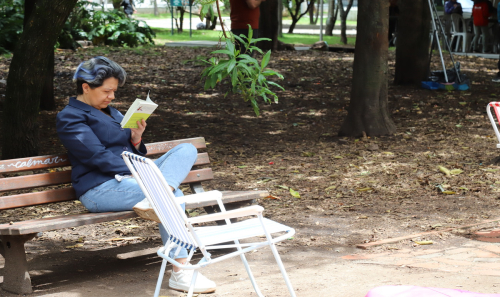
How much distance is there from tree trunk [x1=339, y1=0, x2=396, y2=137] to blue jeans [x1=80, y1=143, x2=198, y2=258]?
194 inches

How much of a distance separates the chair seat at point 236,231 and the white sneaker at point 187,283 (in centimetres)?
56

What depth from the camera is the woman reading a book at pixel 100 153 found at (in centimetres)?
400

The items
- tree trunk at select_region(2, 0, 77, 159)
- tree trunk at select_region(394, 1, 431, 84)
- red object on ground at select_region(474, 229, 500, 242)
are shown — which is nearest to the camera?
red object on ground at select_region(474, 229, 500, 242)

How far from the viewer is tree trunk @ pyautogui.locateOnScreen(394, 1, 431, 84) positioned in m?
12.0

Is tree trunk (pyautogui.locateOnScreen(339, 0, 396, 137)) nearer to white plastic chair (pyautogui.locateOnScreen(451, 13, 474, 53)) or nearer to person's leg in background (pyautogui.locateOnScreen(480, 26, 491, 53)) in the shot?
person's leg in background (pyautogui.locateOnScreen(480, 26, 491, 53))

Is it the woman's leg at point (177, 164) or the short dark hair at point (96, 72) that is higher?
the short dark hair at point (96, 72)

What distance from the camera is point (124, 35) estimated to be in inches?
725

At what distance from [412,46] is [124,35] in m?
9.44

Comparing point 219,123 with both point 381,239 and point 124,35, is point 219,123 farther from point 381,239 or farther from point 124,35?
point 124,35

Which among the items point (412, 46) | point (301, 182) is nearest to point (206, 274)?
point (301, 182)

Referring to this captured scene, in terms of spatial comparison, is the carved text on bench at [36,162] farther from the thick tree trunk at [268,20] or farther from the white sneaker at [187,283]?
the thick tree trunk at [268,20]

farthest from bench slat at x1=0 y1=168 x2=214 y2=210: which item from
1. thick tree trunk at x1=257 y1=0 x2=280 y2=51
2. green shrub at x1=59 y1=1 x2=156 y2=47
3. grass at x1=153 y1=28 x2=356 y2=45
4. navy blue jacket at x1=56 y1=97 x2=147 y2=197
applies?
grass at x1=153 y1=28 x2=356 y2=45

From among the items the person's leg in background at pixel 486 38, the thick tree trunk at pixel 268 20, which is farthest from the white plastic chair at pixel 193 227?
the person's leg in background at pixel 486 38

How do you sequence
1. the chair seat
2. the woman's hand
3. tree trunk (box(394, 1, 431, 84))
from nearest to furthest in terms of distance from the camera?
the chair seat → the woman's hand → tree trunk (box(394, 1, 431, 84))
